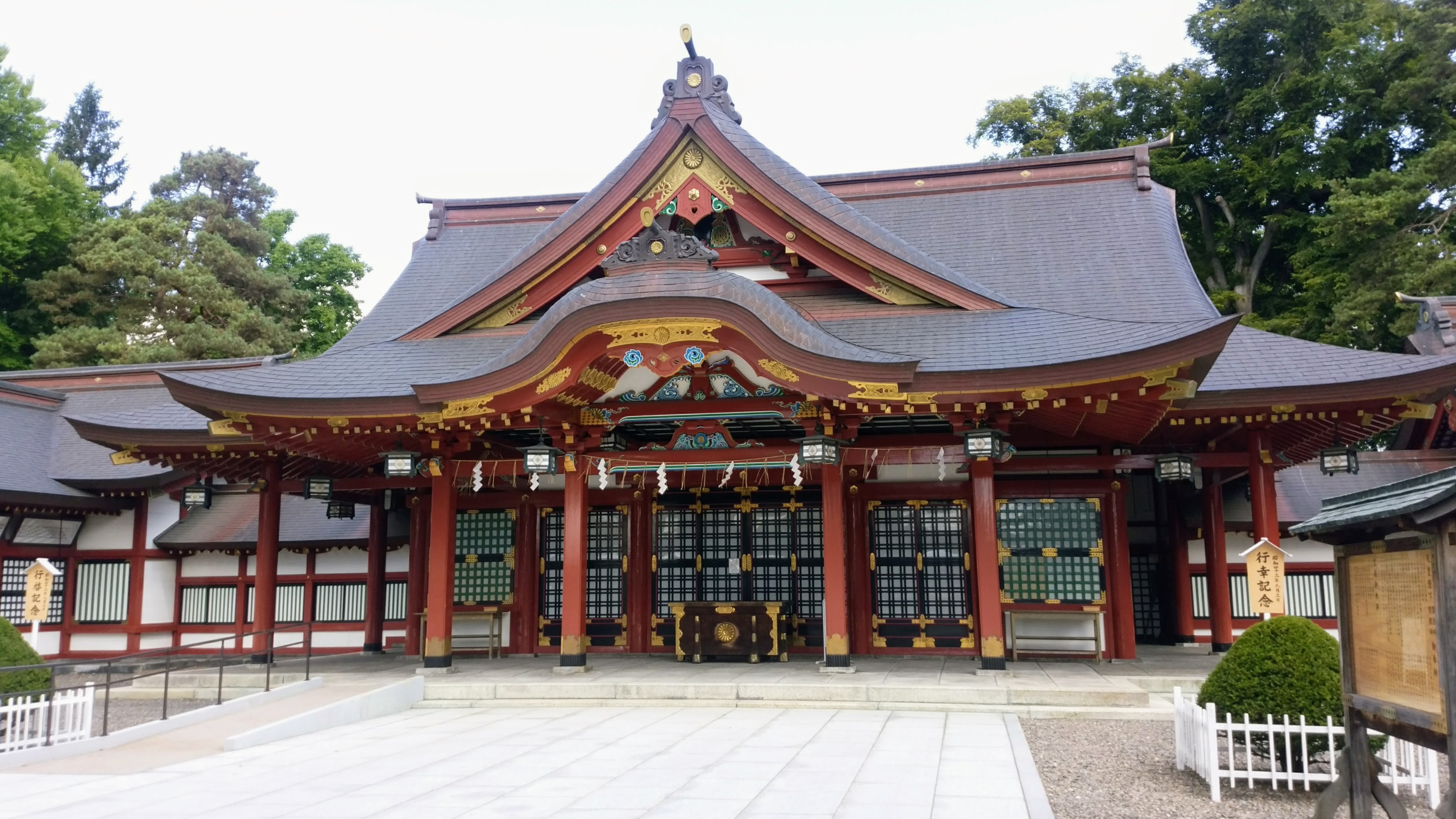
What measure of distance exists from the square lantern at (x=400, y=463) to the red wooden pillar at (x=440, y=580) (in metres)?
0.45

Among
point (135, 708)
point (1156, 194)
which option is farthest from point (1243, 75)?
point (135, 708)

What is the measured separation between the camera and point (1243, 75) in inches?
1379

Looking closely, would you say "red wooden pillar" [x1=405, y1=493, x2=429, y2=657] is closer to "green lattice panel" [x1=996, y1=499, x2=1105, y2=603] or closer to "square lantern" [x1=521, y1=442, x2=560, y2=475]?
"square lantern" [x1=521, y1=442, x2=560, y2=475]

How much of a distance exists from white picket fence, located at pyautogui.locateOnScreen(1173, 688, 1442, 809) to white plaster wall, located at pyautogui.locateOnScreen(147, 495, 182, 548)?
59.3ft

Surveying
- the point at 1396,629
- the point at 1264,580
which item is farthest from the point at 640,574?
the point at 1396,629

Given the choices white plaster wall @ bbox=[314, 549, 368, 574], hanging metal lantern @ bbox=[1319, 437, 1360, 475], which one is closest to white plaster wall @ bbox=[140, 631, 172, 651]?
white plaster wall @ bbox=[314, 549, 368, 574]

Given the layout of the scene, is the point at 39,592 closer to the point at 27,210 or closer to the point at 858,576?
the point at 858,576

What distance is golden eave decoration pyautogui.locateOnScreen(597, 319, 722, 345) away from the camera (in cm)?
1231

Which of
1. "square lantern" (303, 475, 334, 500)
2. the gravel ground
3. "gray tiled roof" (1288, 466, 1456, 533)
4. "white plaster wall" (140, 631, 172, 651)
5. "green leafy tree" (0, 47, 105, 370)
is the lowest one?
the gravel ground

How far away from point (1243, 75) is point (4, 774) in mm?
38814

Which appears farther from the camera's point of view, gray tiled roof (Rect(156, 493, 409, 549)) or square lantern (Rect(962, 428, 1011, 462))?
gray tiled roof (Rect(156, 493, 409, 549))

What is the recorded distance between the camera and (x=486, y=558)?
16891 mm

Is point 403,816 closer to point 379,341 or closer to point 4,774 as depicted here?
point 4,774

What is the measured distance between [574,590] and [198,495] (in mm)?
6916
